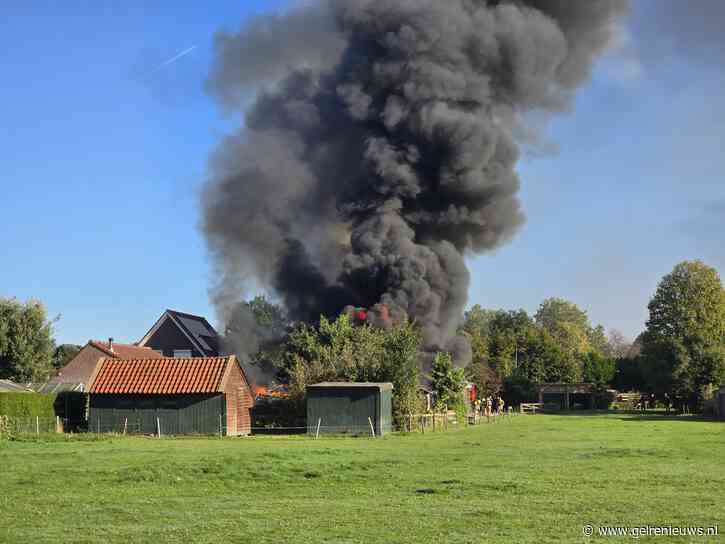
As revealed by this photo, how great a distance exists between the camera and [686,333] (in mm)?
62781

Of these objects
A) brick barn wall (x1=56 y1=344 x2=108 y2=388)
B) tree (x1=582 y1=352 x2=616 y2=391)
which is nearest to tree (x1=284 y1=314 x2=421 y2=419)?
brick barn wall (x1=56 y1=344 x2=108 y2=388)

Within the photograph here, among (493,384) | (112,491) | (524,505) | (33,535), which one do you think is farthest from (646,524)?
(493,384)

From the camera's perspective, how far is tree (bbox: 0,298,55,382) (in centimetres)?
5350

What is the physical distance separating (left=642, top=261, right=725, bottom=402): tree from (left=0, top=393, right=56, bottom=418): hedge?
→ 42654 millimetres

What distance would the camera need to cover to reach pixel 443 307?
185 ft

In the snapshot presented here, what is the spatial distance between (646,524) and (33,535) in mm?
7938

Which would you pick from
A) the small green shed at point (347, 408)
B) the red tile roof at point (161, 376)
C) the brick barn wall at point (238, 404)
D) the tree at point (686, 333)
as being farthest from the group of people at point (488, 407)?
the red tile roof at point (161, 376)

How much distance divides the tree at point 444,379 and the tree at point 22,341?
81.4 feet

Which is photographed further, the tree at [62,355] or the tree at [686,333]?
the tree at [62,355]

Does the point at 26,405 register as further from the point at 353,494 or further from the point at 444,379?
the point at 353,494

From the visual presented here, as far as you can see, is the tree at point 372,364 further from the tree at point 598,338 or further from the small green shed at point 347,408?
the tree at point 598,338

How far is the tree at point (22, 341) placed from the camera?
5350cm

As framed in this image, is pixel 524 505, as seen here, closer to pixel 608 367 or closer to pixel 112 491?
pixel 112 491

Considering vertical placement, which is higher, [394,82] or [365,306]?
[394,82]
